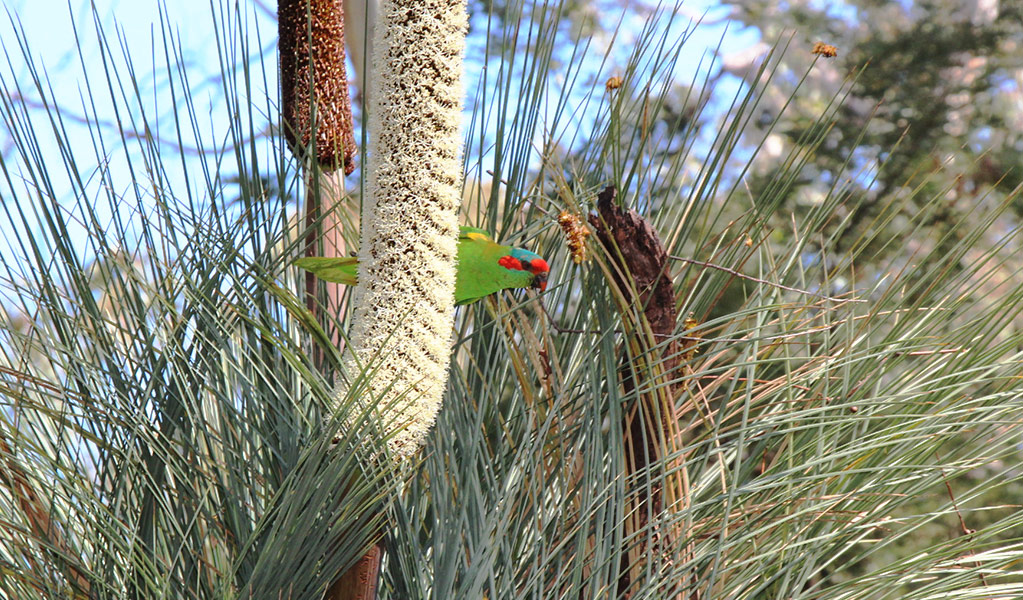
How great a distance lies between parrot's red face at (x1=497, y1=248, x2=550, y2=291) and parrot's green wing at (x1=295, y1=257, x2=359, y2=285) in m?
0.10

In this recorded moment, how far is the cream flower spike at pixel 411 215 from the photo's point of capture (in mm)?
523

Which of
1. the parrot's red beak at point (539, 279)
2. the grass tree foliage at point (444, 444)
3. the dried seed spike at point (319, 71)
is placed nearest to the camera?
the grass tree foliage at point (444, 444)

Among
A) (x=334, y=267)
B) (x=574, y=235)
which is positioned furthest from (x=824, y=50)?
(x=334, y=267)

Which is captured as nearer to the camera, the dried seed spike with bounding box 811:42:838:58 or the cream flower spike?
the cream flower spike

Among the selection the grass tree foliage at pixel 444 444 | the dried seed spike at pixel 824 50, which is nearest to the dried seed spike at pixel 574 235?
the grass tree foliage at pixel 444 444

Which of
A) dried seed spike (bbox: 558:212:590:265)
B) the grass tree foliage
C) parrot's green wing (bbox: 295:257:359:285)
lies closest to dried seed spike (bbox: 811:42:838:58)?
the grass tree foliage

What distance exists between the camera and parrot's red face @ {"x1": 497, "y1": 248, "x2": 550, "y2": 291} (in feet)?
2.09

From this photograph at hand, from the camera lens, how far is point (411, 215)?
53 cm

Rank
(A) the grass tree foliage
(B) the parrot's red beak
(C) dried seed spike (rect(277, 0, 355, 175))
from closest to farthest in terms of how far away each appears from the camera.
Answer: (A) the grass tree foliage → (B) the parrot's red beak → (C) dried seed spike (rect(277, 0, 355, 175))

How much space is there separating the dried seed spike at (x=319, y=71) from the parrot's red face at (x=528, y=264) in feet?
0.71

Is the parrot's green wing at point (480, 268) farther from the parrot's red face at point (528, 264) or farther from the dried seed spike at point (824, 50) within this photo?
the dried seed spike at point (824, 50)

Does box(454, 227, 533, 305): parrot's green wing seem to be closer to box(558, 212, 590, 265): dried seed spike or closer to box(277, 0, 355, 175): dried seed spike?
box(558, 212, 590, 265): dried seed spike

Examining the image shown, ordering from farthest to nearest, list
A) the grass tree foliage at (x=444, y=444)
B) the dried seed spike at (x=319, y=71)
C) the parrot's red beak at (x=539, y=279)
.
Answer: the dried seed spike at (x=319, y=71)
the parrot's red beak at (x=539, y=279)
the grass tree foliage at (x=444, y=444)

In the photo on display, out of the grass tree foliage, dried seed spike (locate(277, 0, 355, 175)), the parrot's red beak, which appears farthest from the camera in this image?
dried seed spike (locate(277, 0, 355, 175))
